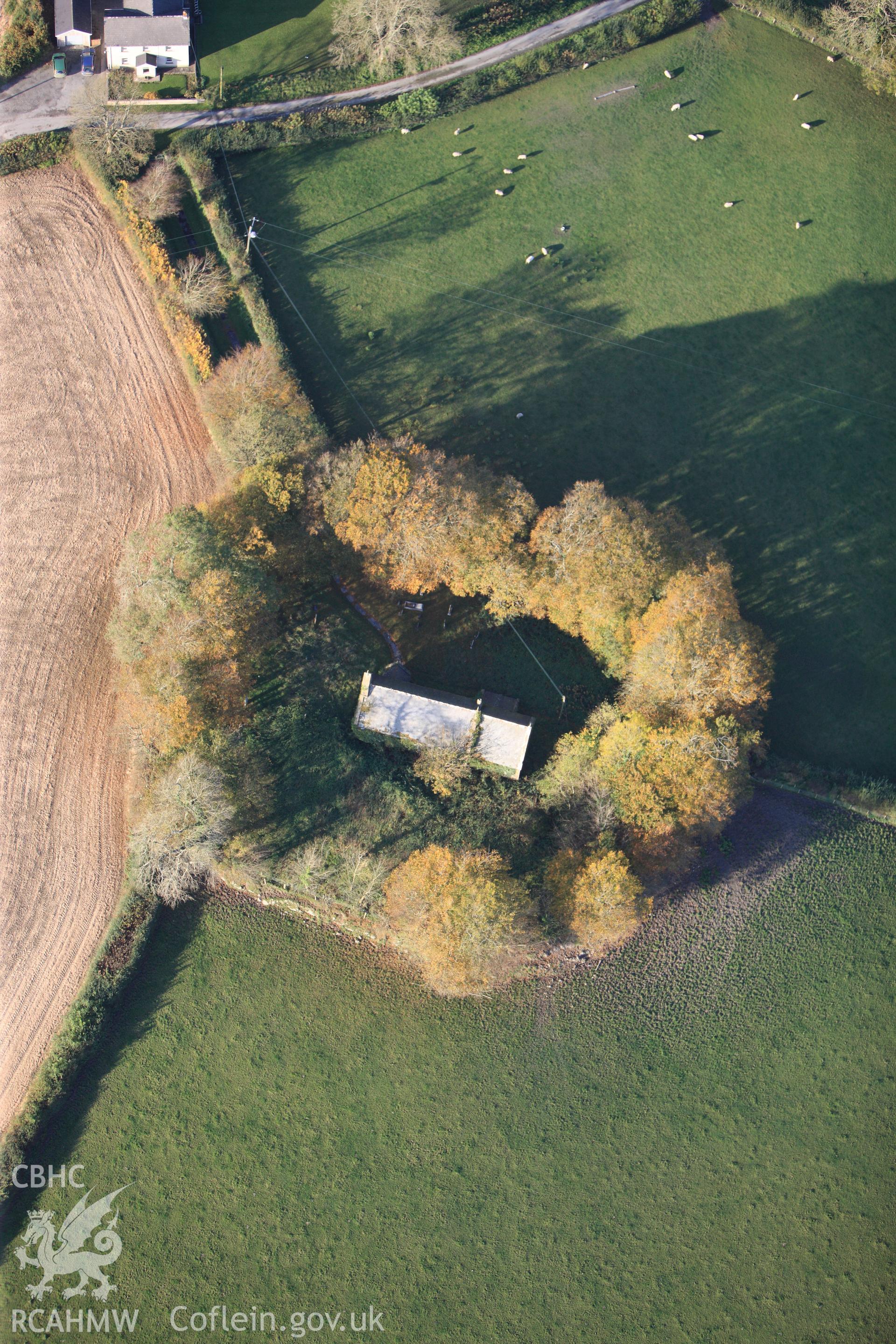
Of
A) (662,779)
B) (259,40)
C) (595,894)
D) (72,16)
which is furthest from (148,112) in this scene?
(595,894)

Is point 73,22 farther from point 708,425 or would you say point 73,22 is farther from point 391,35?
point 708,425

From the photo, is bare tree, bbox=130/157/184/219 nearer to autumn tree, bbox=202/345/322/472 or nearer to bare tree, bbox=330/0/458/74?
autumn tree, bbox=202/345/322/472

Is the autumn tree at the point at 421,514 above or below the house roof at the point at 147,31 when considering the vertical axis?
below

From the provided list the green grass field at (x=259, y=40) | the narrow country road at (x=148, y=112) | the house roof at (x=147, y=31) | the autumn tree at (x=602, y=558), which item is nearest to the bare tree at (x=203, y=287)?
the narrow country road at (x=148, y=112)

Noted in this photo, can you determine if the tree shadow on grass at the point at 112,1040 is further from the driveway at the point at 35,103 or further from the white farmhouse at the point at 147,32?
the white farmhouse at the point at 147,32

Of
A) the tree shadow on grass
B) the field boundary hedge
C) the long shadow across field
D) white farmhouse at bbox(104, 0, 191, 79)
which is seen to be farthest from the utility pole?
the tree shadow on grass

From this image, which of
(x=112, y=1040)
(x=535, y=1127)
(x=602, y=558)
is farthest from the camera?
(x=535, y=1127)
